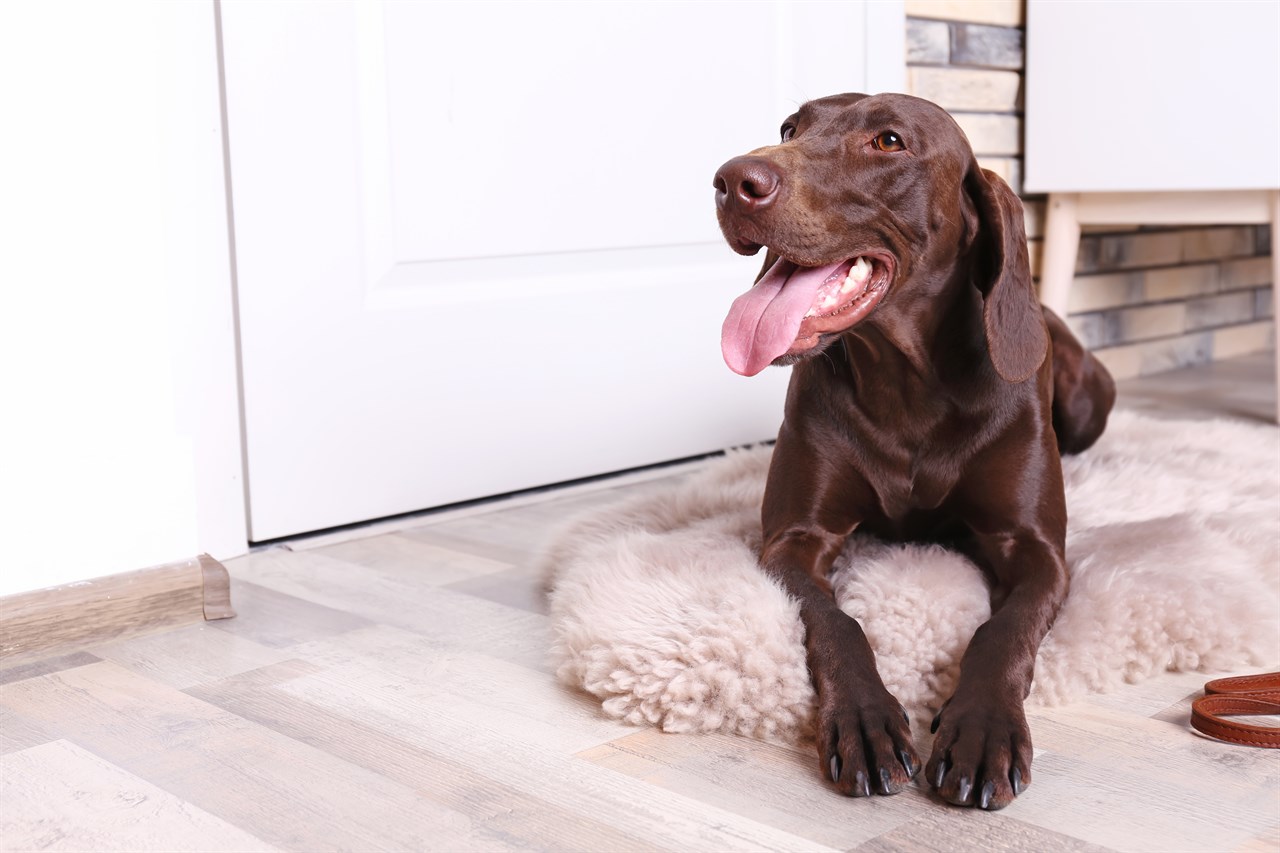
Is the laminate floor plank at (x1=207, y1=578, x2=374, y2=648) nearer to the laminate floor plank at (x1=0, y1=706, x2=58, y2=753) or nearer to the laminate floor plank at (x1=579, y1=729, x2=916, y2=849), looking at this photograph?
the laminate floor plank at (x1=0, y1=706, x2=58, y2=753)

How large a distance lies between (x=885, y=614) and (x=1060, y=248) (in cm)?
228

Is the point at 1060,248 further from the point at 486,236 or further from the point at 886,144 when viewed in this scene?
the point at 886,144

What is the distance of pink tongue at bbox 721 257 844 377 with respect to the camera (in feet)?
5.24

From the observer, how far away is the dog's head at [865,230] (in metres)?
1.56

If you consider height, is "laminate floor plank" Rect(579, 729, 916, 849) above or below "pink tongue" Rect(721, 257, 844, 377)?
below

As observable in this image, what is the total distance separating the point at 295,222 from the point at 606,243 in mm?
730

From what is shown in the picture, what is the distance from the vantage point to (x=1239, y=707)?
1479 millimetres

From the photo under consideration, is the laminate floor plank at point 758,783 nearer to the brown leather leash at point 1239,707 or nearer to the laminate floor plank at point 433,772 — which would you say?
the laminate floor plank at point 433,772

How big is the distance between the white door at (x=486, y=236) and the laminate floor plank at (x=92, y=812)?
978 mm

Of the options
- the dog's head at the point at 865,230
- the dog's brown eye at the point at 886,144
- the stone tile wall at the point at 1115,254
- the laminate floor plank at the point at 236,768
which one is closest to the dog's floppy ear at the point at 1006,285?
the dog's head at the point at 865,230

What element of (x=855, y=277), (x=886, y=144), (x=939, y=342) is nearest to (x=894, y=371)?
(x=939, y=342)

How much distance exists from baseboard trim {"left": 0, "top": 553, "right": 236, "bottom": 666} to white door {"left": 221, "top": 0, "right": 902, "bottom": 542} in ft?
1.28

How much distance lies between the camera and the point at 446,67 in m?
2.50

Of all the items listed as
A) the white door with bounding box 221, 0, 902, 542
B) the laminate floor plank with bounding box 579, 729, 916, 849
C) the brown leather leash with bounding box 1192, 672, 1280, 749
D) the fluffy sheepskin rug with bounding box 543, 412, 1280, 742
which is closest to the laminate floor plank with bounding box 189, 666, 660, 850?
the laminate floor plank with bounding box 579, 729, 916, 849
